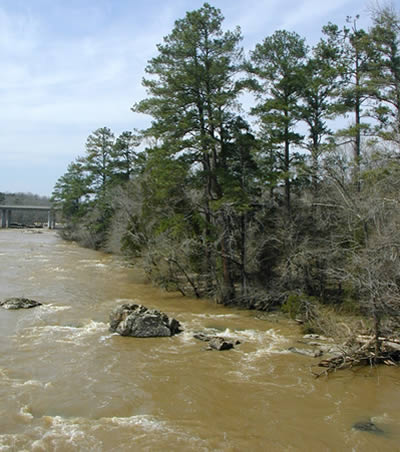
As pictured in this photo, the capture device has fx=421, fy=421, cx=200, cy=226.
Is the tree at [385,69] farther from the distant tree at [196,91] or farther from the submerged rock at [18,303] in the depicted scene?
the submerged rock at [18,303]

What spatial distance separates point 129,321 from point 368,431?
8.44 metres

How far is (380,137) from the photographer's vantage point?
15250 millimetres

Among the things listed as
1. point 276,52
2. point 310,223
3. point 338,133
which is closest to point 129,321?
point 310,223

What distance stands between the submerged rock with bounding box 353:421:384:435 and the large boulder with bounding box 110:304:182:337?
7340 mm

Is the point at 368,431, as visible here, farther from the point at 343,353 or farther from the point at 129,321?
the point at 129,321

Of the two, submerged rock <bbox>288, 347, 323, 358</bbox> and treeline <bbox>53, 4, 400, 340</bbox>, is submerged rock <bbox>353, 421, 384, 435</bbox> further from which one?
treeline <bbox>53, 4, 400, 340</bbox>

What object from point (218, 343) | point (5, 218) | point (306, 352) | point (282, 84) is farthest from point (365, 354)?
point (5, 218)

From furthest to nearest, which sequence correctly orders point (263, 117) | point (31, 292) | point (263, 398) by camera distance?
point (31, 292) < point (263, 117) < point (263, 398)

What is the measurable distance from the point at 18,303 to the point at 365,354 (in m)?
13.8

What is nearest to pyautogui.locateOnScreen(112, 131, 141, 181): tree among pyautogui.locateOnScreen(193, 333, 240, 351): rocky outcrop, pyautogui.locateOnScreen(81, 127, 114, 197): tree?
pyautogui.locateOnScreen(81, 127, 114, 197): tree

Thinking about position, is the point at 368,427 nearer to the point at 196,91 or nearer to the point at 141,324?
the point at 141,324

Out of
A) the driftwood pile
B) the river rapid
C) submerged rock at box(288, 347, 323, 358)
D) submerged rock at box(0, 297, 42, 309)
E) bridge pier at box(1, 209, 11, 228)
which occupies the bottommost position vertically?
the river rapid

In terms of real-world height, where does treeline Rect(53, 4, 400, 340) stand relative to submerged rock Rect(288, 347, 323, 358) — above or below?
above

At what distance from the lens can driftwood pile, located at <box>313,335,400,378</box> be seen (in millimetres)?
11242
